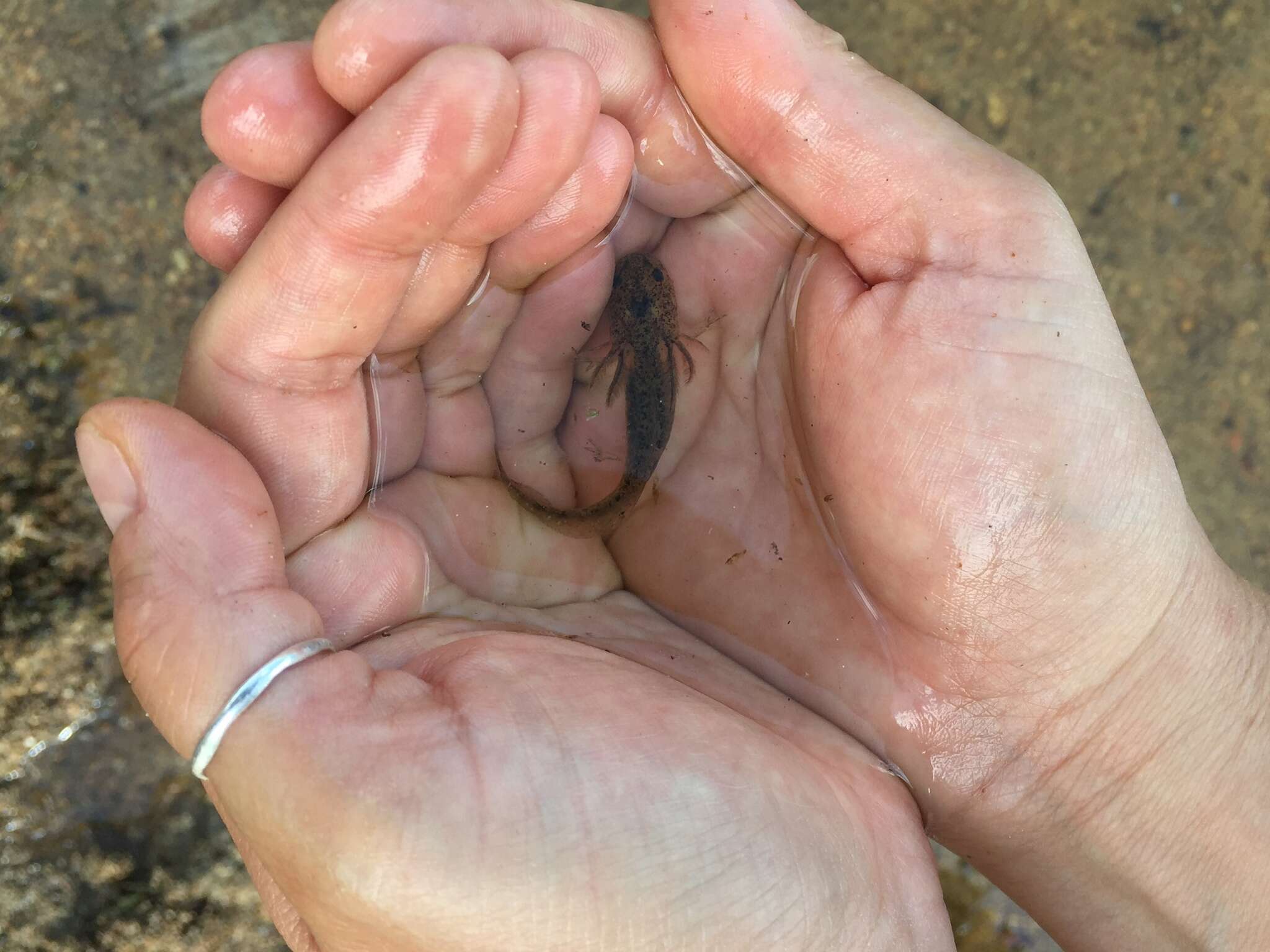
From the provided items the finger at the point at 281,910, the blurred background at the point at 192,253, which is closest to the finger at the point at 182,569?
the finger at the point at 281,910

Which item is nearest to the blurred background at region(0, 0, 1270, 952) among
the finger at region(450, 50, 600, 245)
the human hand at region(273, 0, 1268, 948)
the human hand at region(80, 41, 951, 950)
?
the human hand at region(273, 0, 1268, 948)

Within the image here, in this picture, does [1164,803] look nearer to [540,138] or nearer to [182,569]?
[540,138]

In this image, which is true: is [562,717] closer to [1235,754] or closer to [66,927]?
[1235,754]

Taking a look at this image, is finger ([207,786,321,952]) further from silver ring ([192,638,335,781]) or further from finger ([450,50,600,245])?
finger ([450,50,600,245])

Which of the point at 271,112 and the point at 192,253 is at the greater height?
the point at 271,112

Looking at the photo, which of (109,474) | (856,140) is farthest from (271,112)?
(856,140)

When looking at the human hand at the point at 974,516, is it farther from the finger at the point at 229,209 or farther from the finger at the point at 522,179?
the finger at the point at 229,209

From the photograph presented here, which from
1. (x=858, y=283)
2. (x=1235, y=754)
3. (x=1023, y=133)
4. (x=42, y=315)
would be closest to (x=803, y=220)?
(x=858, y=283)
